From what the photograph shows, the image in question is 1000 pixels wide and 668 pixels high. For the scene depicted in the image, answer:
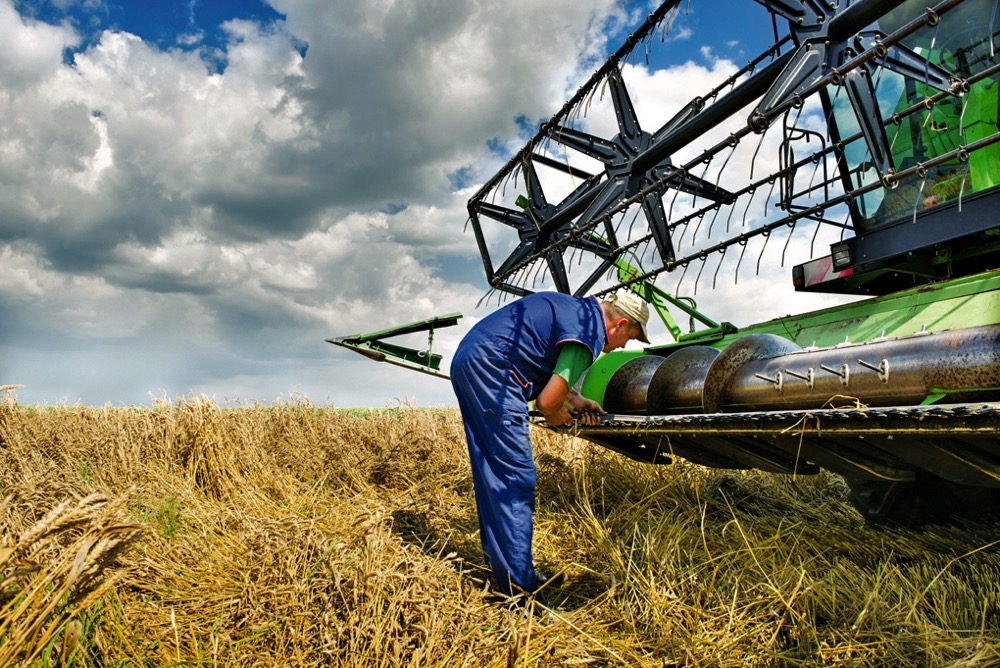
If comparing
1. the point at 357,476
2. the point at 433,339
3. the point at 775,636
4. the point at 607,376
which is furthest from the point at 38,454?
the point at 775,636

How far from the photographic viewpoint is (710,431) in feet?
8.57

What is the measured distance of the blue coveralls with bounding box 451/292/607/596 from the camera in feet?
8.66

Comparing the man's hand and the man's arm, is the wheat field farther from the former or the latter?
the man's arm

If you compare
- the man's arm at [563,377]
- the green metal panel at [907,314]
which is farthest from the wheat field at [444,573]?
the green metal panel at [907,314]

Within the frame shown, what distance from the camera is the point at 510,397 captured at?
2.79 metres

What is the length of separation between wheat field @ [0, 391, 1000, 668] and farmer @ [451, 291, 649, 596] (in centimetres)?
23

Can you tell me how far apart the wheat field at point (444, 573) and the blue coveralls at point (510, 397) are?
0.22 m

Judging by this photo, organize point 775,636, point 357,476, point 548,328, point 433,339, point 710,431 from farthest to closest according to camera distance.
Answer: point 433,339 < point 357,476 < point 548,328 < point 710,431 < point 775,636

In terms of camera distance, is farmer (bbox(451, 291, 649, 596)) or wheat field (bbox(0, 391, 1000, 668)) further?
farmer (bbox(451, 291, 649, 596))

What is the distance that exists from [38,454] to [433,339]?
2753 mm

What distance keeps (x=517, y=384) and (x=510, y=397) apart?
8 cm

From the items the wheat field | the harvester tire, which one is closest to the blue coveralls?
the wheat field

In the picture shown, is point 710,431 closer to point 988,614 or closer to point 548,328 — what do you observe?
point 548,328

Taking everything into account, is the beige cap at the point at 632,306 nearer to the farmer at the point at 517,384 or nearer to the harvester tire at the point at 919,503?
the farmer at the point at 517,384
